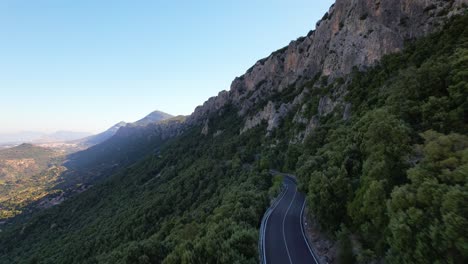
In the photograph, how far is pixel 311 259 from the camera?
2388 cm

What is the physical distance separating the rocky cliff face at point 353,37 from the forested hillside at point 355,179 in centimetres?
463

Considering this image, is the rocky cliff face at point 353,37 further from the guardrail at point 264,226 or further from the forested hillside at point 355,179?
the guardrail at point 264,226

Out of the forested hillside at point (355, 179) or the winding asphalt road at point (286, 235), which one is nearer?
the forested hillside at point (355, 179)

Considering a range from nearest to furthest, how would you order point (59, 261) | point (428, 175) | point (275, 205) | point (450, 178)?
point (450, 178)
point (428, 175)
point (275, 205)
point (59, 261)

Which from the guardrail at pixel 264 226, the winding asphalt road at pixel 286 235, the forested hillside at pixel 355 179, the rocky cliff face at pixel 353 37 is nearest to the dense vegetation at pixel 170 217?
the forested hillside at pixel 355 179

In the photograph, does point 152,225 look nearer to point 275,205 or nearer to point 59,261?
point 59,261

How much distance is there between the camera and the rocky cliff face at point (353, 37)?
2287 inches

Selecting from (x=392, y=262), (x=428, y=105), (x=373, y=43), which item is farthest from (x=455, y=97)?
(x=373, y=43)

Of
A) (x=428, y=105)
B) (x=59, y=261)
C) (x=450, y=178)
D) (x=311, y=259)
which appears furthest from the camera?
(x=59, y=261)

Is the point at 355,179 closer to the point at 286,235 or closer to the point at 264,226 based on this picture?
the point at 286,235

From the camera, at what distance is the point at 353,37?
70375 millimetres

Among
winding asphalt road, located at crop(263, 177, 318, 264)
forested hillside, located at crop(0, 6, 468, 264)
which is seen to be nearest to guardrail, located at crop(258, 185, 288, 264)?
winding asphalt road, located at crop(263, 177, 318, 264)

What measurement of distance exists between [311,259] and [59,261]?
7297 cm

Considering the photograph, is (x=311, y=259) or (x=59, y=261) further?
(x=59, y=261)
